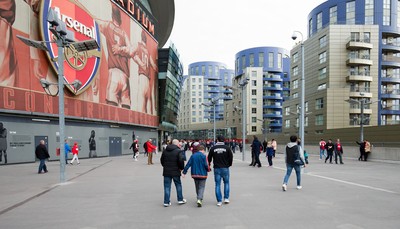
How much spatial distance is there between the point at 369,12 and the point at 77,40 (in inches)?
1940

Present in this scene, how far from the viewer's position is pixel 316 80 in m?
49.9

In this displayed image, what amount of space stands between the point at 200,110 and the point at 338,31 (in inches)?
2917

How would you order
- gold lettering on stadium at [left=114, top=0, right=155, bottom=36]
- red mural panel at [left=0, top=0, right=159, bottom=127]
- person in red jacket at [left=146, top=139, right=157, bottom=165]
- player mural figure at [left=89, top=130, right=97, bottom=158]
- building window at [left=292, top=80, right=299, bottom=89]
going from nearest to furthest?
red mural panel at [left=0, top=0, right=159, bottom=127] < person in red jacket at [left=146, top=139, right=157, bottom=165] < player mural figure at [left=89, top=130, right=97, bottom=158] < gold lettering on stadium at [left=114, top=0, right=155, bottom=36] < building window at [left=292, top=80, right=299, bottom=89]

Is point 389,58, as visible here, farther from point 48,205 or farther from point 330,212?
point 48,205

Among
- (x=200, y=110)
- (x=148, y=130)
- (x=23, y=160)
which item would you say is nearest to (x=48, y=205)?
(x=23, y=160)

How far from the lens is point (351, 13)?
49.0m

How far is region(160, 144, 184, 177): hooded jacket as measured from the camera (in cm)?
686

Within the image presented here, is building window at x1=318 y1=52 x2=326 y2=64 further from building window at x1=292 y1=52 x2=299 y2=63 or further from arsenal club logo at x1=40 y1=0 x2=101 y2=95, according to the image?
arsenal club logo at x1=40 y1=0 x2=101 y2=95

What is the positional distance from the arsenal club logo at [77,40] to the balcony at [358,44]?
131 ft

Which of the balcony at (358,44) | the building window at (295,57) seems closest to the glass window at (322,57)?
the balcony at (358,44)

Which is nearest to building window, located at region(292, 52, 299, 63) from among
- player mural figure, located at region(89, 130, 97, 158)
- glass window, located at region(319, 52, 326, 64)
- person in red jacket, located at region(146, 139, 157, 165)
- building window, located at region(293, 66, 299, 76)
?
building window, located at region(293, 66, 299, 76)

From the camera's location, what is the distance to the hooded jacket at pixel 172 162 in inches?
270

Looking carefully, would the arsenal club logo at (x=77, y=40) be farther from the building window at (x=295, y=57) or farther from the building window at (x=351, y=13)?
the building window at (x=351, y=13)

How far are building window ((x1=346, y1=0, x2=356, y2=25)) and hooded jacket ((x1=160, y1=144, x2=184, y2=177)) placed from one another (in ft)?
175
